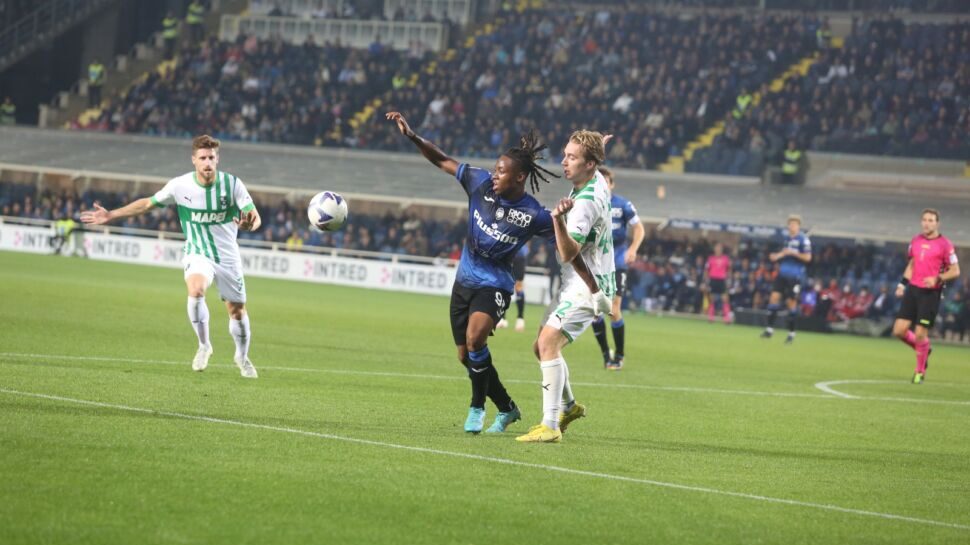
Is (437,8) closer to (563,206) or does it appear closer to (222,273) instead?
(222,273)

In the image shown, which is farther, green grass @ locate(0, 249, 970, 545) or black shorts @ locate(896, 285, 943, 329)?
black shorts @ locate(896, 285, 943, 329)

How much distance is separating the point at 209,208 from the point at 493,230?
4.11m

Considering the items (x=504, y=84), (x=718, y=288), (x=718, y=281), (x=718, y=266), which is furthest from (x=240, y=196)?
(x=504, y=84)

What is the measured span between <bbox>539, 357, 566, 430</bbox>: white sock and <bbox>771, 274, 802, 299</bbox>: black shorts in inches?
764

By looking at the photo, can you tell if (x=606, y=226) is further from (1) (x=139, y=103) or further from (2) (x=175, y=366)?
(1) (x=139, y=103)

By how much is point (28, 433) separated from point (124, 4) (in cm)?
5515

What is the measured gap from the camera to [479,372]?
10016 mm

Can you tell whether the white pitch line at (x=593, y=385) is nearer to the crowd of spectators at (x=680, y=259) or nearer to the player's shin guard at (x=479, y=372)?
the player's shin guard at (x=479, y=372)

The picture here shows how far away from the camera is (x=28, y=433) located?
8062mm

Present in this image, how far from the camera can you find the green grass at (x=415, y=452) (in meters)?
6.45

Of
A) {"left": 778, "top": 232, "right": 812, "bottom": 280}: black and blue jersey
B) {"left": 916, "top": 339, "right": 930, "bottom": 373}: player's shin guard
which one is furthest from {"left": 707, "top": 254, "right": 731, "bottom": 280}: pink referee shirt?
{"left": 916, "top": 339, "right": 930, "bottom": 373}: player's shin guard

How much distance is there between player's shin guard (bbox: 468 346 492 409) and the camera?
9969mm

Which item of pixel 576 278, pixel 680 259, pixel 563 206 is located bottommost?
pixel 680 259

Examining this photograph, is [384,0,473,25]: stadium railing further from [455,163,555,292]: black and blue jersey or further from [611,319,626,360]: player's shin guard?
[455,163,555,292]: black and blue jersey
